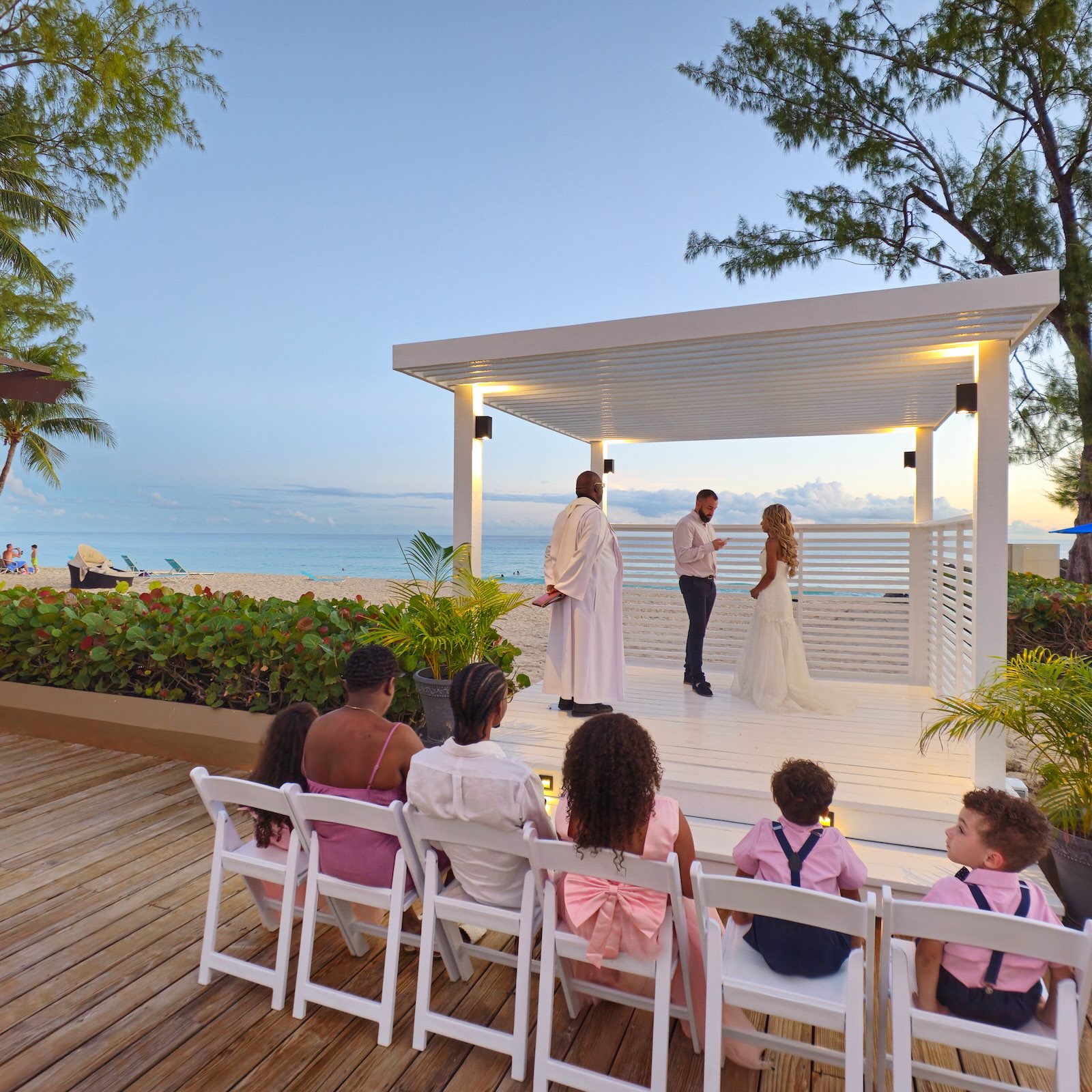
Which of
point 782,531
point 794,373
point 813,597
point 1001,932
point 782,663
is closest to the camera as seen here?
point 1001,932

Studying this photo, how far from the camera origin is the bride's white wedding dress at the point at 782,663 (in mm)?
5875

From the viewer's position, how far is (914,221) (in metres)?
12.8

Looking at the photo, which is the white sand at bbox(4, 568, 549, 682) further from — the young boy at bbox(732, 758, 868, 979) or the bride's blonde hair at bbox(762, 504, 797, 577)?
the young boy at bbox(732, 758, 868, 979)

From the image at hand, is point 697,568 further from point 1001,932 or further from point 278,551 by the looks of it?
point 278,551

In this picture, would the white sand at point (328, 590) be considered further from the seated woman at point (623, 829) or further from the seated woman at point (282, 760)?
the seated woman at point (623, 829)

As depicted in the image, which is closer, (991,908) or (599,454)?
(991,908)

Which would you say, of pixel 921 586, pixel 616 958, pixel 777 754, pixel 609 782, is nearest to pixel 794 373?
pixel 777 754

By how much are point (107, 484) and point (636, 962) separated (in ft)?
212

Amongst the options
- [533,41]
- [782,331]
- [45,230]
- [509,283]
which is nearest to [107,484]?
[509,283]

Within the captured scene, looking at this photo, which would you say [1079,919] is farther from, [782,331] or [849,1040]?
[782,331]

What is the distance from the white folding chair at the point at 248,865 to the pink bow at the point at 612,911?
1.01 metres

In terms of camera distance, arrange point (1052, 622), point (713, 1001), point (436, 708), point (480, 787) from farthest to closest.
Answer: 1. point (1052, 622)
2. point (436, 708)
3. point (480, 787)
4. point (713, 1001)

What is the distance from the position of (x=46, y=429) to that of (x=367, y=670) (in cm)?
2821

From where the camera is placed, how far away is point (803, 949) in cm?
211
